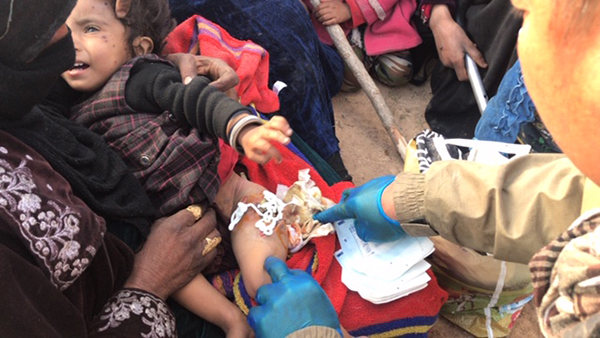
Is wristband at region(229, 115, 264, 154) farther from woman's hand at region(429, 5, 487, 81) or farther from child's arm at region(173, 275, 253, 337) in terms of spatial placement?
woman's hand at region(429, 5, 487, 81)

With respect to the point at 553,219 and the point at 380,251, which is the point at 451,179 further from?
the point at 380,251

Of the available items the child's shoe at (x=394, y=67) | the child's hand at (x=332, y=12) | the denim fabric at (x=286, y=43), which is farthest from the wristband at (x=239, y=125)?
the child's shoe at (x=394, y=67)

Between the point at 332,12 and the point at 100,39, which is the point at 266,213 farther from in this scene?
the point at 332,12

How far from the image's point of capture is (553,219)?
132 centimetres

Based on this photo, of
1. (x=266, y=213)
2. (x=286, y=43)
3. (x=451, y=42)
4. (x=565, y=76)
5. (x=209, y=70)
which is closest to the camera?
Result: (x=565, y=76)

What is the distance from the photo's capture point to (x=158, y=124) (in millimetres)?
1760

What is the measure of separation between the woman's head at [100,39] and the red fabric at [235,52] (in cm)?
33

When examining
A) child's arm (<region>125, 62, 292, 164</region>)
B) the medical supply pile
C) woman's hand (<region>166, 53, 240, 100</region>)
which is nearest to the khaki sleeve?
the medical supply pile

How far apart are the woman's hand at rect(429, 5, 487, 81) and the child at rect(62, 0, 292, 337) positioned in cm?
161

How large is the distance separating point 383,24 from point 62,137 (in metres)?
2.20

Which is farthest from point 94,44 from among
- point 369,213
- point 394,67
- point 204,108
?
point 394,67

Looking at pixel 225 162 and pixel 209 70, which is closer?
pixel 225 162

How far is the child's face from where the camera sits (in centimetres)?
179

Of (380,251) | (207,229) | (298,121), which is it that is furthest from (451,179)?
(298,121)
